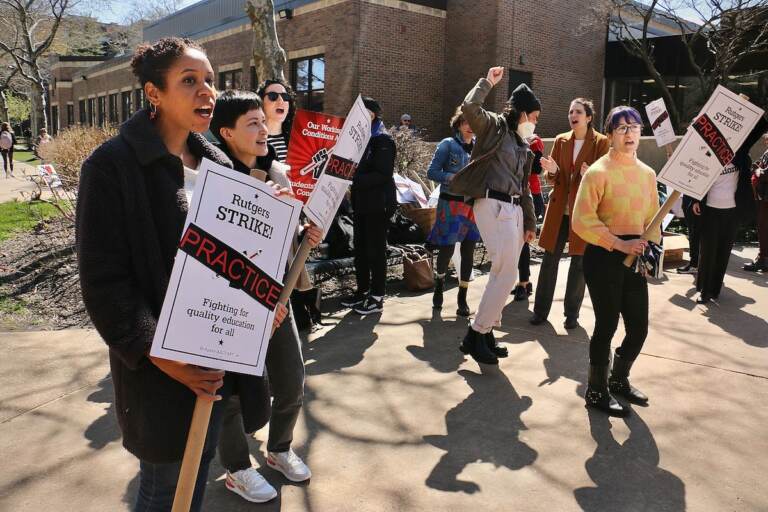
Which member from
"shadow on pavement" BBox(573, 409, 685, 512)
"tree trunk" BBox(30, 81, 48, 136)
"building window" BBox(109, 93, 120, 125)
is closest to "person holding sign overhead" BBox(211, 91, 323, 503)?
"shadow on pavement" BBox(573, 409, 685, 512)

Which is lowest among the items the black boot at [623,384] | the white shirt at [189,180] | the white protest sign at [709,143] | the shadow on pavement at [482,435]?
the shadow on pavement at [482,435]

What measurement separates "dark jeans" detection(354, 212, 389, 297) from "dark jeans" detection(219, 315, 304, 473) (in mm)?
3063

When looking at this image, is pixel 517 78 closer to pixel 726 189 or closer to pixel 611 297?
pixel 726 189

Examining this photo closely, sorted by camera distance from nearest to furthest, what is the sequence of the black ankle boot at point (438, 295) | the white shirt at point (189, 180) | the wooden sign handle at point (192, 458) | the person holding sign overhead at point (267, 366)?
1. the wooden sign handle at point (192, 458)
2. the white shirt at point (189, 180)
3. the person holding sign overhead at point (267, 366)
4. the black ankle boot at point (438, 295)

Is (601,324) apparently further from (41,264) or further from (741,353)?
(41,264)

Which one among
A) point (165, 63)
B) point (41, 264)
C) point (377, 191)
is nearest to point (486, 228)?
point (377, 191)

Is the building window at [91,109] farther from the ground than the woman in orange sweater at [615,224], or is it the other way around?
the building window at [91,109]

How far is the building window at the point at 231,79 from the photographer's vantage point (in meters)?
25.2

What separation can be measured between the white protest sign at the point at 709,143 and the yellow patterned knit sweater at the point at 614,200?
0.25m

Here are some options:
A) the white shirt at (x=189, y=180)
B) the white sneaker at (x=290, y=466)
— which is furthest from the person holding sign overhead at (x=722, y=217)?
the white shirt at (x=189, y=180)

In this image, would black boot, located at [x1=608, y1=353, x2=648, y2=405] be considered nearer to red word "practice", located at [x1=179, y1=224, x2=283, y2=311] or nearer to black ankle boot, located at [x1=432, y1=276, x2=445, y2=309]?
black ankle boot, located at [x1=432, y1=276, x2=445, y2=309]

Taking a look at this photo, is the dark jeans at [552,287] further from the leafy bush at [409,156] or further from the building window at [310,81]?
the building window at [310,81]

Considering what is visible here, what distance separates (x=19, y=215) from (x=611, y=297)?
1198 cm

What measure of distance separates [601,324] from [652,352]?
150cm
